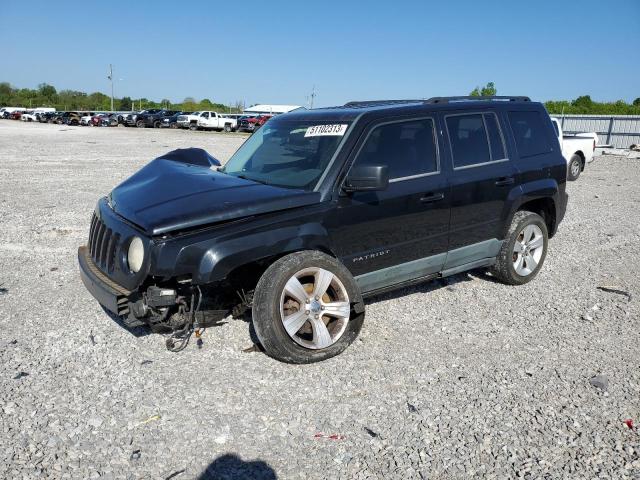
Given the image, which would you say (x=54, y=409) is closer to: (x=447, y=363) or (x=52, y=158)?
(x=447, y=363)

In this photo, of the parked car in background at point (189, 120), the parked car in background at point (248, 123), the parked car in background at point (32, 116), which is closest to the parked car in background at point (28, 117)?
the parked car in background at point (32, 116)

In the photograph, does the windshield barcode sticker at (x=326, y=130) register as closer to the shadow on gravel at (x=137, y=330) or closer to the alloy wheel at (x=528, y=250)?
the shadow on gravel at (x=137, y=330)

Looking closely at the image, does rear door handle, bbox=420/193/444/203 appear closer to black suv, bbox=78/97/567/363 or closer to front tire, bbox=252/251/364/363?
black suv, bbox=78/97/567/363

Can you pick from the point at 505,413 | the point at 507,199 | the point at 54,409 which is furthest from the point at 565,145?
the point at 54,409

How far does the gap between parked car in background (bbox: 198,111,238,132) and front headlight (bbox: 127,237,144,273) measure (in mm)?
41134

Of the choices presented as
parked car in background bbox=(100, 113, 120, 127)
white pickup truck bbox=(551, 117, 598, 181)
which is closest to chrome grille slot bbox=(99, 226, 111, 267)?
white pickup truck bbox=(551, 117, 598, 181)

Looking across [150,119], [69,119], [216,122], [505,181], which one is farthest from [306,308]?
[69,119]

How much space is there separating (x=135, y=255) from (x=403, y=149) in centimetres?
232

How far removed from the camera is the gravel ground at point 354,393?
2869 millimetres

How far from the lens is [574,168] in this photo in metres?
15.4

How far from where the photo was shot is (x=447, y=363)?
399 cm

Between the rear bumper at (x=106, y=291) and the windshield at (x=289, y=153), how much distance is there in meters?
1.41

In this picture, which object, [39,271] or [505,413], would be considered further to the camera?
[39,271]

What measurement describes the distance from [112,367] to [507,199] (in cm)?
382
